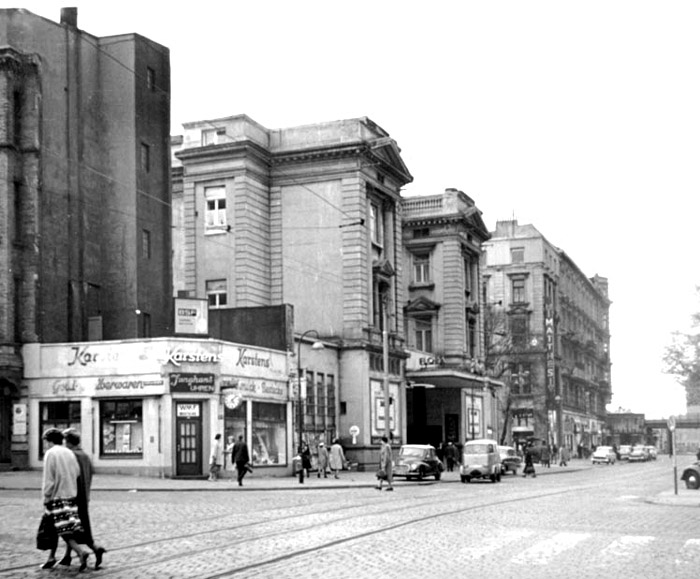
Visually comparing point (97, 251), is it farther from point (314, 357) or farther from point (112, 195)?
point (314, 357)

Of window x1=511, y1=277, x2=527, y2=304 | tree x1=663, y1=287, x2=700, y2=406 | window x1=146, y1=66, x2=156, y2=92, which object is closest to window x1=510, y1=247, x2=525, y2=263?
window x1=511, y1=277, x2=527, y2=304

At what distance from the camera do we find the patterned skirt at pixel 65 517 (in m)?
13.9

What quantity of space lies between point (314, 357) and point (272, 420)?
6771mm

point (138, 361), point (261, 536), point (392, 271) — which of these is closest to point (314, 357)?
point (392, 271)

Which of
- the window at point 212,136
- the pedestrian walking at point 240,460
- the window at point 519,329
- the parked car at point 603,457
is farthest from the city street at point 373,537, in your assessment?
the window at point 519,329

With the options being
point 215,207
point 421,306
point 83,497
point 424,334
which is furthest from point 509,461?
point 83,497

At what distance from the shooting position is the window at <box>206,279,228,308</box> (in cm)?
5834

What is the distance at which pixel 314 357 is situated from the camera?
55219 mm

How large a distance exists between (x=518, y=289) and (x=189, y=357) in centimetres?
6258

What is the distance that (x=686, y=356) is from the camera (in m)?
54.2

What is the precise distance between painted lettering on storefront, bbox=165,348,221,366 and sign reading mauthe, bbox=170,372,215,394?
1.58 feet

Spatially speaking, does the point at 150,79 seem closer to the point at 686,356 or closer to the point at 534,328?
the point at 686,356

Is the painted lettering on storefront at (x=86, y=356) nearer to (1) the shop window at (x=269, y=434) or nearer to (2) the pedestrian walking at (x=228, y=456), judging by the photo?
(2) the pedestrian walking at (x=228, y=456)

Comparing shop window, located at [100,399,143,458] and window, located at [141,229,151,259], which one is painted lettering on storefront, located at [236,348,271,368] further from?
window, located at [141,229,151,259]
